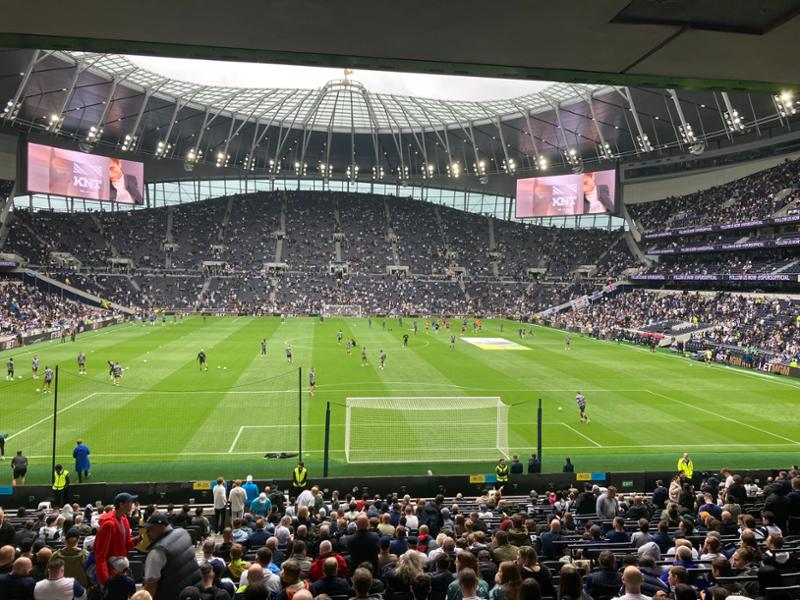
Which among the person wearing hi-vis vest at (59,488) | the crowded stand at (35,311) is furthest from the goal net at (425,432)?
the crowded stand at (35,311)

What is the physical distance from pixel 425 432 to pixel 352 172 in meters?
76.5

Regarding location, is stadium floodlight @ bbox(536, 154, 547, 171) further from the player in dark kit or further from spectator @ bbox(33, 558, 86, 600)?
spectator @ bbox(33, 558, 86, 600)

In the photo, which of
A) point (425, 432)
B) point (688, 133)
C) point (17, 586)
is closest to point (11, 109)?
point (425, 432)

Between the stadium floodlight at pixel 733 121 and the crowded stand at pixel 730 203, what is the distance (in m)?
7.61

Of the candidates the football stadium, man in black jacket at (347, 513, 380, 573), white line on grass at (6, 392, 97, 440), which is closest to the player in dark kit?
the football stadium

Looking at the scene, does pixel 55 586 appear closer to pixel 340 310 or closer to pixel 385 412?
pixel 385 412

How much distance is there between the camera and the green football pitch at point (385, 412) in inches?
831

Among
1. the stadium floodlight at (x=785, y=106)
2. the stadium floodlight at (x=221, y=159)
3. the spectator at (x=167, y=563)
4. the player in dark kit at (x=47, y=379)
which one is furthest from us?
the stadium floodlight at (x=221, y=159)

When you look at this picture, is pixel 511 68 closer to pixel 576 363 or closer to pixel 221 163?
pixel 576 363

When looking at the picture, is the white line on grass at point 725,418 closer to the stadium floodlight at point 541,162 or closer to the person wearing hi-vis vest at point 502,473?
the person wearing hi-vis vest at point 502,473

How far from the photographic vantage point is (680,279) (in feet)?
221

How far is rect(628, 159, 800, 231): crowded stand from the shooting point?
200 ft

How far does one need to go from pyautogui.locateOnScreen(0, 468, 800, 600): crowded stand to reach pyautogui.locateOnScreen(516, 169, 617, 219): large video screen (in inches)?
2702

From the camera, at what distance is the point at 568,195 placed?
264ft
